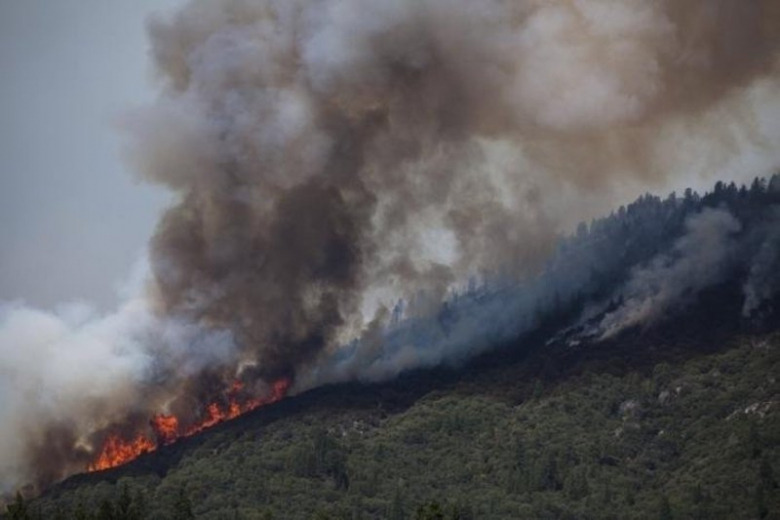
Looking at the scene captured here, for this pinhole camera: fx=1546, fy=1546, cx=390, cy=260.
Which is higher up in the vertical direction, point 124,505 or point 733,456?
point 124,505

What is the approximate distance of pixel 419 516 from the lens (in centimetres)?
13912

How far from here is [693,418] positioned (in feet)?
640

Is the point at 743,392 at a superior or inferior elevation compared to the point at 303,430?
inferior

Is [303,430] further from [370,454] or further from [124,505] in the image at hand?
[124,505]

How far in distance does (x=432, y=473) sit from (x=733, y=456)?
127 feet

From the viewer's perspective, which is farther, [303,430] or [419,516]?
[303,430]

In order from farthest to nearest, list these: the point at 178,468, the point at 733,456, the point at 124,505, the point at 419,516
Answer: the point at 178,468 < the point at 733,456 < the point at 124,505 < the point at 419,516

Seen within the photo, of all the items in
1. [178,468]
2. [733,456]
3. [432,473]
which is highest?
[178,468]

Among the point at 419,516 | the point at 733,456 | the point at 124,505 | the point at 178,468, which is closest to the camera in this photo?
the point at 419,516

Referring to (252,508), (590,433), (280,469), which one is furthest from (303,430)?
(590,433)

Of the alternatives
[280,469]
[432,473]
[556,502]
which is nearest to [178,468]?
[280,469]

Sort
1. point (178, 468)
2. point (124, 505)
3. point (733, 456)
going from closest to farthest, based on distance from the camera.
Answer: point (124, 505) < point (733, 456) < point (178, 468)

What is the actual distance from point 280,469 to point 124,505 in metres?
39.6

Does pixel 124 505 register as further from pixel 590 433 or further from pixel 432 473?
pixel 590 433
